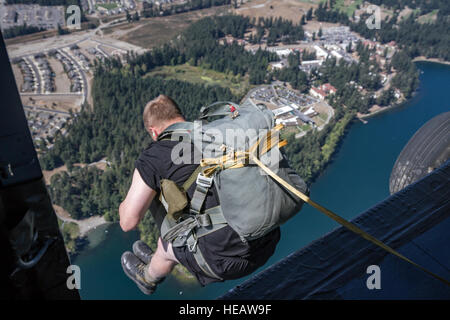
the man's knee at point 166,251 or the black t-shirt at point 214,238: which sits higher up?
the black t-shirt at point 214,238

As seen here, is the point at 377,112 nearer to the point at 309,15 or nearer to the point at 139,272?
the point at 309,15

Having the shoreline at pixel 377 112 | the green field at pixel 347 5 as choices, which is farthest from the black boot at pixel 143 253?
the green field at pixel 347 5

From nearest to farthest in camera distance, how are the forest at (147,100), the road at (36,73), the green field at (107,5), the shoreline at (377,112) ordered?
the forest at (147,100), the shoreline at (377,112), the road at (36,73), the green field at (107,5)

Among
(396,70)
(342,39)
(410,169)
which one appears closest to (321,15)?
(342,39)

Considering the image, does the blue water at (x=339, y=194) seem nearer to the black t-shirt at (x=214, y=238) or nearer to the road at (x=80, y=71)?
the black t-shirt at (x=214, y=238)

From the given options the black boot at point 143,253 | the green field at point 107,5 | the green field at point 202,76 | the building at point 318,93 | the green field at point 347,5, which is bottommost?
the building at point 318,93

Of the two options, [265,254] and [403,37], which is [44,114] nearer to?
[265,254]

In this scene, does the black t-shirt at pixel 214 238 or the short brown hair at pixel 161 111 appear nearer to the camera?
the black t-shirt at pixel 214 238

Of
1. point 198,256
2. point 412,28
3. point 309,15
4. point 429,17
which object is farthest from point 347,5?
point 198,256
